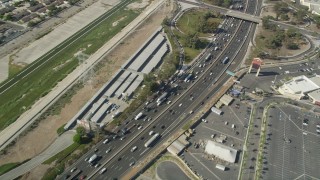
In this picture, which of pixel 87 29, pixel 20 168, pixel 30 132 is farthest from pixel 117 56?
pixel 20 168

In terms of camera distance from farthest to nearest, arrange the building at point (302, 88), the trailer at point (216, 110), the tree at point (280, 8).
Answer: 1. the tree at point (280, 8)
2. the building at point (302, 88)
3. the trailer at point (216, 110)

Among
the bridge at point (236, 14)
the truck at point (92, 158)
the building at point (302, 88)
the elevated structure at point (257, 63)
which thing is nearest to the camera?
the truck at point (92, 158)

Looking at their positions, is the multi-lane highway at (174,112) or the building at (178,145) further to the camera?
the building at (178,145)

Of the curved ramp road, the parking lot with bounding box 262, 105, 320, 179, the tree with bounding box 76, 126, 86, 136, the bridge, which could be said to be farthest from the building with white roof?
the curved ramp road

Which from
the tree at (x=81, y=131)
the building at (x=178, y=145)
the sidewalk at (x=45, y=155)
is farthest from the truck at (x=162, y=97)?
the sidewalk at (x=45, y=155)

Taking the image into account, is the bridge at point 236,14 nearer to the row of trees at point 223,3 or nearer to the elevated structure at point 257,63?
the row of trees at point 223,3

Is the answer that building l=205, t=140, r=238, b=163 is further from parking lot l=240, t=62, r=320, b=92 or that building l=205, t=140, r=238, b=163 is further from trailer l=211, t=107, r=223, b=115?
parking lot l=240, t=62, r=320, b=92

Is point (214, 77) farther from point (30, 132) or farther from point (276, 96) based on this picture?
point (30, 132)
